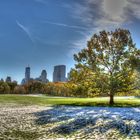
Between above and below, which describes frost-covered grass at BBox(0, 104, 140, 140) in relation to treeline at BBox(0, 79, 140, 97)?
below

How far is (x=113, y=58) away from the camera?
183 feet

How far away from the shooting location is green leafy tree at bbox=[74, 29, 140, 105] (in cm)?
5456

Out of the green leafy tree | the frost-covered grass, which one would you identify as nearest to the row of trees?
the green leafy tree

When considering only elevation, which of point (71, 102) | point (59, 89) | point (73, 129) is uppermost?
point (59, 89)

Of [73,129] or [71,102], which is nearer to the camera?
[73,129]

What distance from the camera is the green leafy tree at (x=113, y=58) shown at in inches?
2148

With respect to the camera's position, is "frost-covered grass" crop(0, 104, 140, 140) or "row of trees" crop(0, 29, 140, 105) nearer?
"frost-covered grass" crop(0, 104, 140, 140)

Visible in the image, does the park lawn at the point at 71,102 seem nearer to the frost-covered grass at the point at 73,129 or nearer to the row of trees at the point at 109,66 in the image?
the row of trees at the point at 109,66

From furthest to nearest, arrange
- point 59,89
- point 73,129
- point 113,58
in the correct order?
point 59,89 → point 113,58 → point 73,129

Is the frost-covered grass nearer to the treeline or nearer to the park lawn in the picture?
the park lawn

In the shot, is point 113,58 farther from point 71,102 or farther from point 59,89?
point 59,89

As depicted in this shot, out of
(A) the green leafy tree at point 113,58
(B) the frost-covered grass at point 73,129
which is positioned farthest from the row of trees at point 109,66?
(B) the frost-covered grass at point 73,129

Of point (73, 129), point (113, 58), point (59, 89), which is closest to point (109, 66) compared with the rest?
point (113, 58)

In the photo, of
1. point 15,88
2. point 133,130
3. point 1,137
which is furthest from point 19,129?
point 15,88
